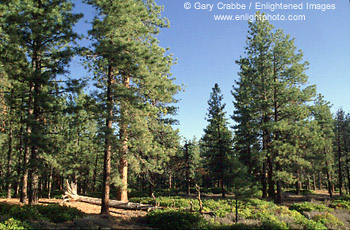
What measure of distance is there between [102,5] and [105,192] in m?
9.62

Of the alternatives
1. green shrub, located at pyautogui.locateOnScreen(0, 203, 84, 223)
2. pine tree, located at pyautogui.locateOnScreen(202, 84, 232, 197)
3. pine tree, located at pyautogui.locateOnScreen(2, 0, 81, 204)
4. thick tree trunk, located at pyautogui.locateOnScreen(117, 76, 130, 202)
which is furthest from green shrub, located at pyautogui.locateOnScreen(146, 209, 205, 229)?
pine tree, located at pyautogui.locateOnScreen(202, 84, 232, 197)

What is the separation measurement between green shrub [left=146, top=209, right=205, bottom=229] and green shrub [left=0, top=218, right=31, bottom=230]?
5137 mm

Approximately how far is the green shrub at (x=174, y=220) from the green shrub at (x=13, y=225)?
5.14 m

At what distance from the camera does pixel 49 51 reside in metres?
13.4

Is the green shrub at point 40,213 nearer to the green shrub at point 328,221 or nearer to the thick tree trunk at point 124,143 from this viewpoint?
the thick tree trunk at point 124,143

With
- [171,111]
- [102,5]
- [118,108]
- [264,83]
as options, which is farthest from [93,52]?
[264,83]

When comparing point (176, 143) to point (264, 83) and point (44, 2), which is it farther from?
point (44, 2)

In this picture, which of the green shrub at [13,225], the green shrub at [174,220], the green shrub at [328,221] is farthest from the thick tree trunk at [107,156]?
the green shrub at [328,221]

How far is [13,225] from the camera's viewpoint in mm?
8945

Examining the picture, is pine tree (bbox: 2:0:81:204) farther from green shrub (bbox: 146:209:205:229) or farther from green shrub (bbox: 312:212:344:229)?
green shrub (bbox: 312:212:344:229)

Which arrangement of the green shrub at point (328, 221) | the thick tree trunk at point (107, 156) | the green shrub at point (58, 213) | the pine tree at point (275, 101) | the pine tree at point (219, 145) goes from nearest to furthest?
the green shrub at point (58, 213) → the thick tree trunk at point (107, 156) → the green shrub at point (328, 221) → the pine tree at point (275, 101) → the pine tree at point (219, 145)

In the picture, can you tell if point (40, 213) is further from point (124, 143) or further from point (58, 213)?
point (124, 143)

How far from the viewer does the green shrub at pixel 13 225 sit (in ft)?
28.7

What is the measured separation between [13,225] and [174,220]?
21.0ft
